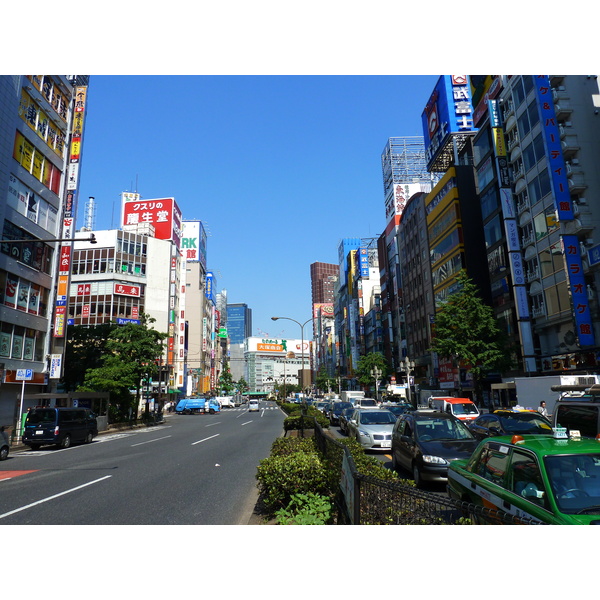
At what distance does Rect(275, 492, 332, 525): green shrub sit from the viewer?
255 inches

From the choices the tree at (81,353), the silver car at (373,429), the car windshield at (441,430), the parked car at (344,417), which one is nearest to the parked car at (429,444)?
the car windshield at (441,430)

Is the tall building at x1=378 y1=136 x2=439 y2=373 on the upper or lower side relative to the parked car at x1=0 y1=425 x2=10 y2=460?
upper

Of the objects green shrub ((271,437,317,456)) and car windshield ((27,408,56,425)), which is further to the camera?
car windshield ((27,408,56,425))

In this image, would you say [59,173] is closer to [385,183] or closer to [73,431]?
[73,431]

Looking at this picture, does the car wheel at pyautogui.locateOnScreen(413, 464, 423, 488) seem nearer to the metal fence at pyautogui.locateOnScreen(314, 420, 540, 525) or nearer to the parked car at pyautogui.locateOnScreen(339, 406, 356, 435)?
the metal fence at pyautogui.locateOnScreen(314, 420, 540, 525)

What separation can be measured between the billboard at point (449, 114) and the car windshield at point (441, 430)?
172ft

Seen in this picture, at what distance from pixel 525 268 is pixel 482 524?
129 ft

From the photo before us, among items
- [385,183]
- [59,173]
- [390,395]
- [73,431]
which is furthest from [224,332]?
[73,431]

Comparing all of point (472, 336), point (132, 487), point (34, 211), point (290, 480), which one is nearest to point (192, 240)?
point (34, 211)

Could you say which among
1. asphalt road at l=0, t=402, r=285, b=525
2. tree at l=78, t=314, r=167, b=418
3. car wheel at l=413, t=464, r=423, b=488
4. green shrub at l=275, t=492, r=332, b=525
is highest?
tree at l=78, t=314, r=167, b=418

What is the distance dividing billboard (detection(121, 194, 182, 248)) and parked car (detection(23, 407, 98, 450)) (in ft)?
203

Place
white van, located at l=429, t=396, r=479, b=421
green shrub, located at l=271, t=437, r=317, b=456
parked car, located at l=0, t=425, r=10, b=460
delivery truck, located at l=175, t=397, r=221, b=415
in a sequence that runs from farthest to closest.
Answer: delivery truck, located at l=175, t=397, r=221, b=415
white van, located at l=429, t=396, r=479, b=421
parked car, located at l=0, t=425, r=10, b=460
green shrub, located at l=271, t=437, r=317, b=456

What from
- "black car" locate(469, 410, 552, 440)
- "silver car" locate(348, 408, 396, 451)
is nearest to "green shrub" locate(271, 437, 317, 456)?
"silver car" locate(348, 408, 396, 451)

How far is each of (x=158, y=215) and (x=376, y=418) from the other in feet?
243
